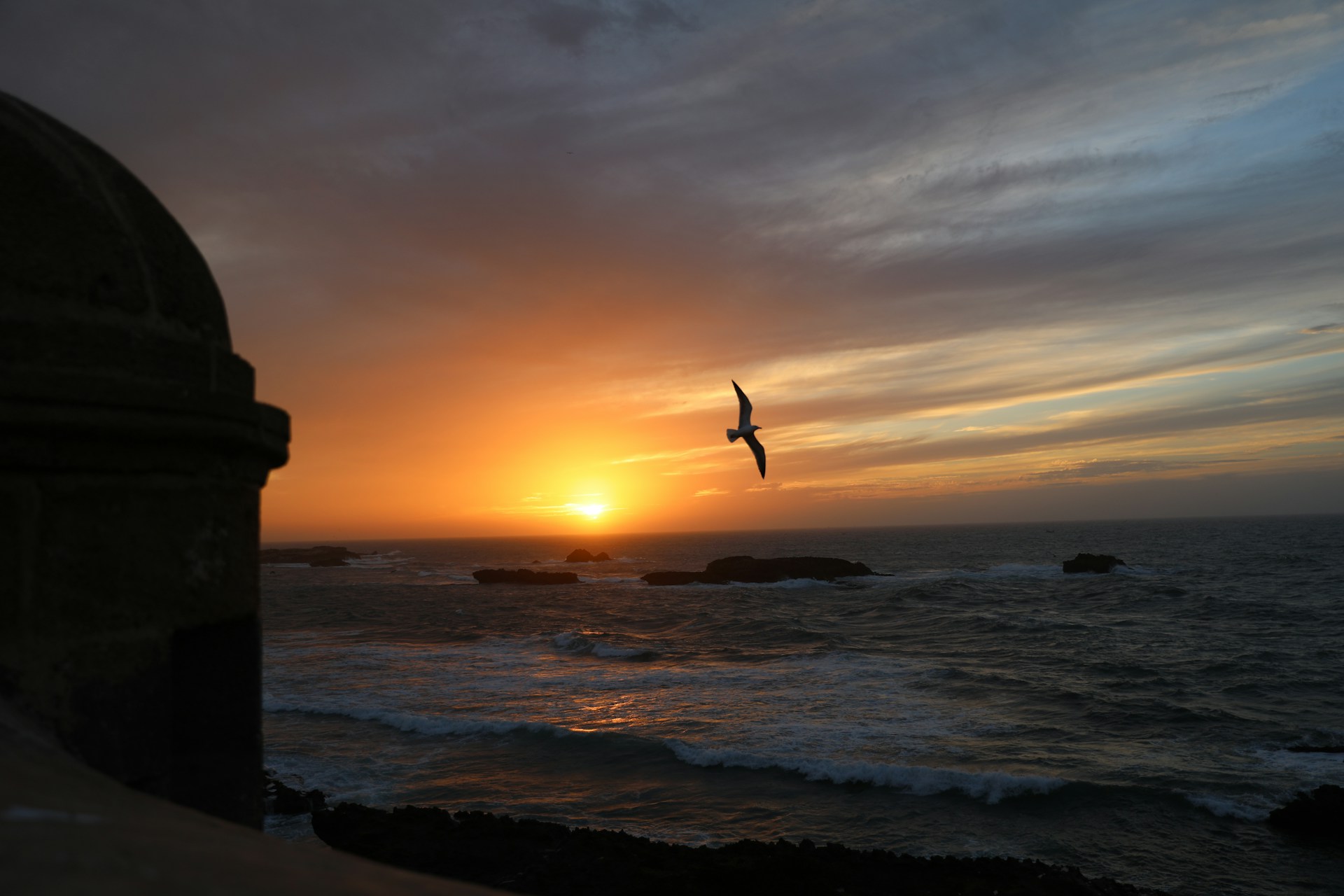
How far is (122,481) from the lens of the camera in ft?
7.99

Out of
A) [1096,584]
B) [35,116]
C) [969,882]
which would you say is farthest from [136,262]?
[1096,584]

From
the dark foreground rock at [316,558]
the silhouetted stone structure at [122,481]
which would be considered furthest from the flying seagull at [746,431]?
the dark foreground rock at [316,558]

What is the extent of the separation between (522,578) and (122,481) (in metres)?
66.3

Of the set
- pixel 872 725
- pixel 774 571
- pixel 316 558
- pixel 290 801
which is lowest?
pixel 316 558

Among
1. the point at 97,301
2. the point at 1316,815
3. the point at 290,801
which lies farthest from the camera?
the point at 290,801

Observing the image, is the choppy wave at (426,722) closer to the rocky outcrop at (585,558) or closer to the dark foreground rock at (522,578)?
the dark foreground rock at (522,578)

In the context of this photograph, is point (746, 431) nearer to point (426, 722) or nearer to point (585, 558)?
point (426, 722)

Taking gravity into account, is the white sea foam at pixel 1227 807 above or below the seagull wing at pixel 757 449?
below

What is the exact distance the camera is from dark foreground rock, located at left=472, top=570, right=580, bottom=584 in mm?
65562

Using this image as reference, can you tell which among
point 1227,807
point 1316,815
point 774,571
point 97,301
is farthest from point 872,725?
point 774,571

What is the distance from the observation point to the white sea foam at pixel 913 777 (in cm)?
1242

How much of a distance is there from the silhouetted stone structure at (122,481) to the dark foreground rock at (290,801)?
32.6ft

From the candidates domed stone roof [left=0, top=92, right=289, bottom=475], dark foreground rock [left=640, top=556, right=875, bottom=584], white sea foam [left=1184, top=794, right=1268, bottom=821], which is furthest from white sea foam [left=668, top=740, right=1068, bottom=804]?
dark foreground rock [left=640, top=556, right=875, bottom=584]

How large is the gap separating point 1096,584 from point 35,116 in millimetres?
52666
